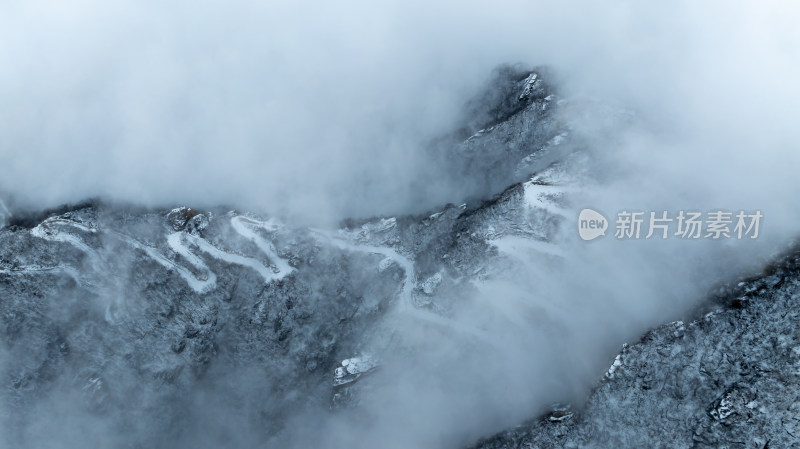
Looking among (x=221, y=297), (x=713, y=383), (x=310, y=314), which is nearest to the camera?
(x=713, y=383)

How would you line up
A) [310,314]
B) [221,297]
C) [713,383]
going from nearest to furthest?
[713,383] < [221,297] < [310,314]

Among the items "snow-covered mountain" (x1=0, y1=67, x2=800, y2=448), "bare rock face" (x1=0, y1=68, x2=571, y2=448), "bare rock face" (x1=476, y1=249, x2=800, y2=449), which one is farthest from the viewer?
"bare rock face" (x1=0, y1=68, x2=571, y2=448)

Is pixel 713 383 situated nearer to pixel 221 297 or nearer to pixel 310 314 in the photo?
pixel 310 314

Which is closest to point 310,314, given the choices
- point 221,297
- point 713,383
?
point 221,297

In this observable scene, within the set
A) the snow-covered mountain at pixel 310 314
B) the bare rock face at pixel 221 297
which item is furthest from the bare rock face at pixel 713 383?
the bare rock face at pixel 221 297

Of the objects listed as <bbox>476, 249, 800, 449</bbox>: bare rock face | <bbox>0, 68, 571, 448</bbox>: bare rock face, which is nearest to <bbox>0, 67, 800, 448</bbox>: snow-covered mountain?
<bbox>0, 68, 571, 448</bbox>: bare rock face

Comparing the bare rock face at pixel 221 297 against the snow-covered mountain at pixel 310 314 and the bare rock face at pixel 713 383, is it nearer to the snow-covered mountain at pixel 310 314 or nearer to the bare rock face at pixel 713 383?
the snow-covered mountain at pixel 310 314

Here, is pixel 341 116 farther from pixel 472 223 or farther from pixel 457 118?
pixel 472 223

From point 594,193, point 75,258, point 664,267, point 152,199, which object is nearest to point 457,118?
point 594,193

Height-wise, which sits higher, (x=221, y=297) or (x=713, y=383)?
(x=713, y=383)

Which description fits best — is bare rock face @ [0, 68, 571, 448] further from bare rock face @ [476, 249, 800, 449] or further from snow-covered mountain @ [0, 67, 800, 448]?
bare rock face @ [476, 249, 800, 449]

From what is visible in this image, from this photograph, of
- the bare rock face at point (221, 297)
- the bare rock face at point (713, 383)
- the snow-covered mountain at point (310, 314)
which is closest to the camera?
the bare rock face at point (713, 383)
